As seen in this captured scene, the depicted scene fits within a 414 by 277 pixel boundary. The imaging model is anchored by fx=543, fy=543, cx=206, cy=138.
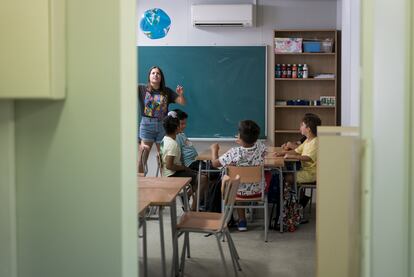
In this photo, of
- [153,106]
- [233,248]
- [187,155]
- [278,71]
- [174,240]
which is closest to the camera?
[174,240]

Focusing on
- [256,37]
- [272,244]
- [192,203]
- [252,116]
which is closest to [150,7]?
[256,37]

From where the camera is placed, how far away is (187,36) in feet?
24.3

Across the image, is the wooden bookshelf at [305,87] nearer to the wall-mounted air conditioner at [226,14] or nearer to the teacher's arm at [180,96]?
the wall-mounted air conditioner at [226,14]

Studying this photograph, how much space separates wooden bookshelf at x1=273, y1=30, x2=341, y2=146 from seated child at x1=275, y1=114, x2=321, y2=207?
1891mm

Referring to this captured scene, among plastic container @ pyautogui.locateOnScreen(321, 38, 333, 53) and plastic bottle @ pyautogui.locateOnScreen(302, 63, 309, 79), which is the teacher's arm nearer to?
plastic bottle @ pyautogui.locateOnScreen(302, 63, 309, 79)

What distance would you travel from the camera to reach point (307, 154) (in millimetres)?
5234

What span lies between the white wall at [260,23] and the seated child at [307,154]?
78.8 inches

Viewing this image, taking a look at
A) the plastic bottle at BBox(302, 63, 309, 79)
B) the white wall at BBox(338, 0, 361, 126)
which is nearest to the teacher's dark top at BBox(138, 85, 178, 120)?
the plastic bottle at BBox(302, 63, 309, 79)

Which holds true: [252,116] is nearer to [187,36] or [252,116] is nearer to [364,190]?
[187,36]

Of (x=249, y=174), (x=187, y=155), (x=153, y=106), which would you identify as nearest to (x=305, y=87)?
(x=153, y=106)

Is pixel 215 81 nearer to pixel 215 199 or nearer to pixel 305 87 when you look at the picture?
pixel 305 87

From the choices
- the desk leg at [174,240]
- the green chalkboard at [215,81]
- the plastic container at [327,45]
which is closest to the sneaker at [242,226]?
the desk leg at [174,240]

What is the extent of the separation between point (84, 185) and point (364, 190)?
102 centimetres

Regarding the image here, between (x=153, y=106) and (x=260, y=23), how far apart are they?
1.96 metres
